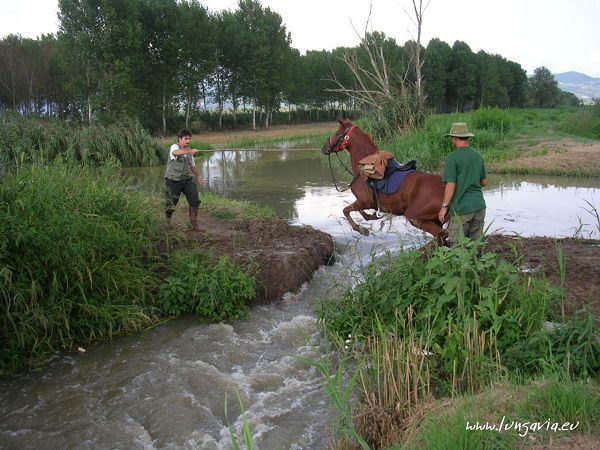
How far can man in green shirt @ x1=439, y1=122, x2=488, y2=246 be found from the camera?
248 inches

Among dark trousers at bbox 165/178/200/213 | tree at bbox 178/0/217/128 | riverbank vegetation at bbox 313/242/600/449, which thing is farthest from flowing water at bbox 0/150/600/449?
tree at bbox 178/0/217/128

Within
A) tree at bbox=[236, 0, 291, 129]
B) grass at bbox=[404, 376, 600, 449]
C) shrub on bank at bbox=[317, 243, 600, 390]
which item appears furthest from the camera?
tree at bbox=[236, 0, 291, 129]

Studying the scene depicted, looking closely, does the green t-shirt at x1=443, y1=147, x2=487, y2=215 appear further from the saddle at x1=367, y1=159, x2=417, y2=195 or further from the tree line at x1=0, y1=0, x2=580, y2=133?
the tree line at x1=0, y1=0, x2=580, y2=133

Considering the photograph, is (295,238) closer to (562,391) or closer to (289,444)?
(289,444)

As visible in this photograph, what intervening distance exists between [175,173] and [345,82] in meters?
61.7

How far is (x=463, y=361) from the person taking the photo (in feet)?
14.6

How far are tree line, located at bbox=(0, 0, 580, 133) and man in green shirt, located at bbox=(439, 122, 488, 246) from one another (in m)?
21.1

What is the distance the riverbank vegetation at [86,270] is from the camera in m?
5.55

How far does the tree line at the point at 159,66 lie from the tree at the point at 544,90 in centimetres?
4168

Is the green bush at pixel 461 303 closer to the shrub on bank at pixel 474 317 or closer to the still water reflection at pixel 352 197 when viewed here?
the shrub on bank at pixel 474 317

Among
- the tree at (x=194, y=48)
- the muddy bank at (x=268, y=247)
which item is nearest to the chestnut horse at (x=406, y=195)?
the muddy bank at (x=268, y=247)

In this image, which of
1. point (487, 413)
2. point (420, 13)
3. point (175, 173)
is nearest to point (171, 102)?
point (420, 13)

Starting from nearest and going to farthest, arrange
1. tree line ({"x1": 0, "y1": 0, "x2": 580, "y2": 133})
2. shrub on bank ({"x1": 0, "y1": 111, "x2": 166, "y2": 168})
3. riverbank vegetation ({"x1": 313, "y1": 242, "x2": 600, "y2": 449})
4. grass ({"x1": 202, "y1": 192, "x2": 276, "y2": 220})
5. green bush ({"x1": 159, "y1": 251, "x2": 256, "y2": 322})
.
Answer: riverbank vegetation ({"x1": 313, "y1": 242, "x2": 600, "y2": 449}) → green bush ({"x1": 159, "y1": 251, "x2": 256, "y2": 322}) → grass ({"x1": 202, "y1": 192, "x2": 276, "y2": 220}) → shrub on bank ({"x1": 0, "y1": 111, "x2": 166, "y2": 168}) → tree line ({"x1": 0, "y1": 0, "x2": 580, "y2": 133})

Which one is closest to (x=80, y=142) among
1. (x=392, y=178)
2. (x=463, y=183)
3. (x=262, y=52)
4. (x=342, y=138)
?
(x=342, y=138)
